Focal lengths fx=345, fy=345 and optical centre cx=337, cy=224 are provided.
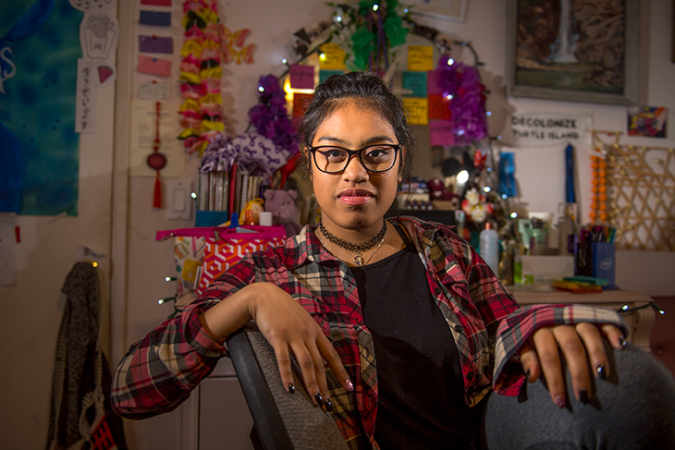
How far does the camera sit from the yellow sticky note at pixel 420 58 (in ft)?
6.14

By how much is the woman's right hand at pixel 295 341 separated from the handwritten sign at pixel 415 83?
157 centimetres

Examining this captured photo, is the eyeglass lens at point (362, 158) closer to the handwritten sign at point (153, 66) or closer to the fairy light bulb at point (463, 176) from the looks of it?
the fairy light bulb at point (463, 176)

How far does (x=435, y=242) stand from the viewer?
0.95 metres

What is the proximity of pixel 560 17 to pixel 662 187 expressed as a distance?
1155 mm

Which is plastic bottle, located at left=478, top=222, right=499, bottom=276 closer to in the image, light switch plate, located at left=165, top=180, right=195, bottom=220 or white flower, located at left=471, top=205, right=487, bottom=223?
white flower, located at left=471, top=205, right=487, bottom=223

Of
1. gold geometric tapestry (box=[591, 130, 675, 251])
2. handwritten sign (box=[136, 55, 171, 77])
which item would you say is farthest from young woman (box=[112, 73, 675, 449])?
gold geometric tapestry (box=[591, 130, 675, 251])

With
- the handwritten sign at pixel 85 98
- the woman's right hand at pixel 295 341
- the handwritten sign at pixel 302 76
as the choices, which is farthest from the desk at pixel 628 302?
the handwritten sign at pixel 85 98

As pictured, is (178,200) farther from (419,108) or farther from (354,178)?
(419,108)

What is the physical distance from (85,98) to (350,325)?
172 centimetres

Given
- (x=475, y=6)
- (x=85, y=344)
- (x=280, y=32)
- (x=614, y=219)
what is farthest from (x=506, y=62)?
(x=85, y=344)

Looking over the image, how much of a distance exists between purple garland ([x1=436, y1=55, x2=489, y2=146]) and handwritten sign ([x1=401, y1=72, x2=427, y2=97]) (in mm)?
84

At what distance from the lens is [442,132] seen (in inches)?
73.0

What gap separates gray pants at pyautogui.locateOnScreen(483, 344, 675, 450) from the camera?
46 centimetres

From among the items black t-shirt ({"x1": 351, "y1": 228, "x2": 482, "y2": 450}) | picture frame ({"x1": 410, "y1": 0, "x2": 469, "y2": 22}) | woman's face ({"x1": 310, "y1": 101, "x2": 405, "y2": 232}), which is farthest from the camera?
picture frame ({"x1": 410, "y1": 0, "x2": 469, "y2": 22})
